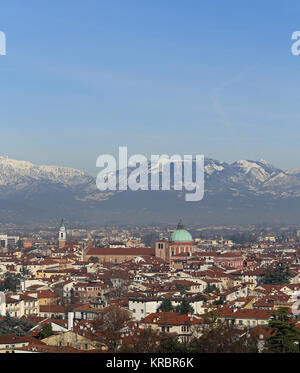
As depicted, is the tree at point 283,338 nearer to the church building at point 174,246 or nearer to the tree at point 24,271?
the tree at point 24,271

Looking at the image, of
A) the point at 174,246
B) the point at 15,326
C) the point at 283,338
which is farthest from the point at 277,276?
the point at 283,338

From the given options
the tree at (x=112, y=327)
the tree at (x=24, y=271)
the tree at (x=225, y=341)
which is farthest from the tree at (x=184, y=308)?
the tree at (x=24, y=271)

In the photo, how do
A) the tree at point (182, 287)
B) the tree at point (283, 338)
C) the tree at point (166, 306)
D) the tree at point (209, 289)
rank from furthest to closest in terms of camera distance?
the tree at point (209, 289), the tree at point (182, 287), the tree at point (166, 306), the tree at point (283, 338)

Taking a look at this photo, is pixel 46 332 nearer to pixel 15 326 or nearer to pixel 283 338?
pixel 15 326

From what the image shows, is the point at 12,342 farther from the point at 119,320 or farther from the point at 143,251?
the point at 143,251

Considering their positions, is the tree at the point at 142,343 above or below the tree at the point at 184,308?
below

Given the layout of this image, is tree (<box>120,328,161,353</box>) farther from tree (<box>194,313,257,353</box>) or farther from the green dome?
the green dome
